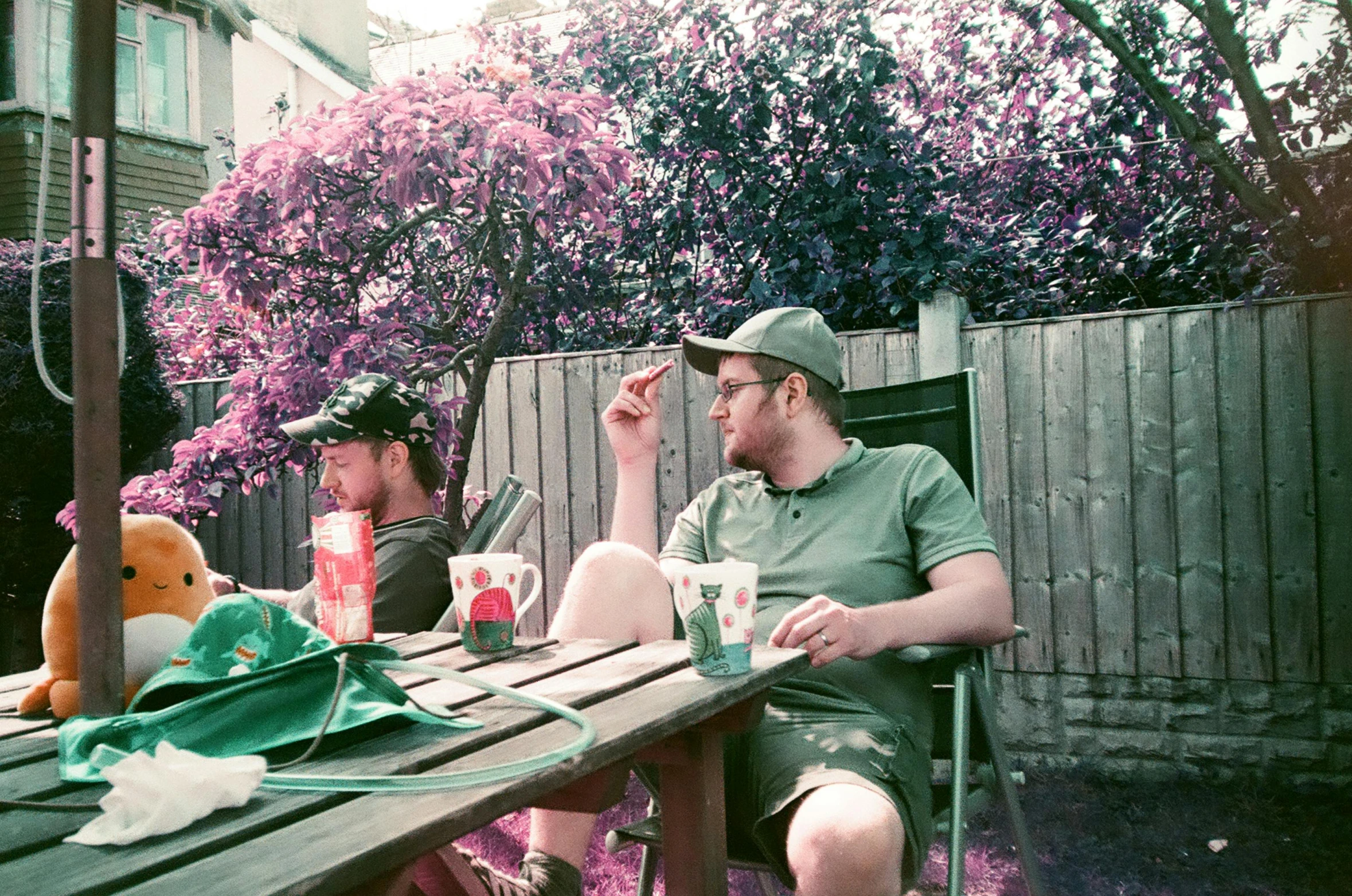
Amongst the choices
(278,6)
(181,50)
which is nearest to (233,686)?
(181,50)

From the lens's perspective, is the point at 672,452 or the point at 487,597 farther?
the point at 672,452

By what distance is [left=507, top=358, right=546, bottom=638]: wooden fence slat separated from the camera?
460 cm

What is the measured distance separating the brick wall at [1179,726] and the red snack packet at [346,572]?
2.82 m

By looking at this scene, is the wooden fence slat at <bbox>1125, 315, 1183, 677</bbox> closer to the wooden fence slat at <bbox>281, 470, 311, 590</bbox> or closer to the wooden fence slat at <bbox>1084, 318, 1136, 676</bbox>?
the wooden fence slat at <bbox>1084, 318, 1136, 676</bbox>

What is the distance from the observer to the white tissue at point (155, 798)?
2.92 feet

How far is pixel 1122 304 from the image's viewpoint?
4.53 m

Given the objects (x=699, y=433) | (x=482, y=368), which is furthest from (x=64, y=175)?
(x=699, y=433)

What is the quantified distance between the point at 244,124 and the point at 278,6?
2035 mm

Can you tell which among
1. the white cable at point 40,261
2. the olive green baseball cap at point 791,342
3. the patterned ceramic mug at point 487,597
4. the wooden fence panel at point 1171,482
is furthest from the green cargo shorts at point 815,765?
the wooden fence panel at point 1171,482

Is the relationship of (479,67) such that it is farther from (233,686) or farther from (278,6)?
(278,6)

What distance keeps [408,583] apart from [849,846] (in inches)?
48.5

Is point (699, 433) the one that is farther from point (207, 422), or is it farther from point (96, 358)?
point (96, 358)

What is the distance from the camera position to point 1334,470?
3502 mm

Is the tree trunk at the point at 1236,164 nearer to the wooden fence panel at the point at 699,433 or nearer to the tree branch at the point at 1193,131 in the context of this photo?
the tree branch at the point at 1193,131
